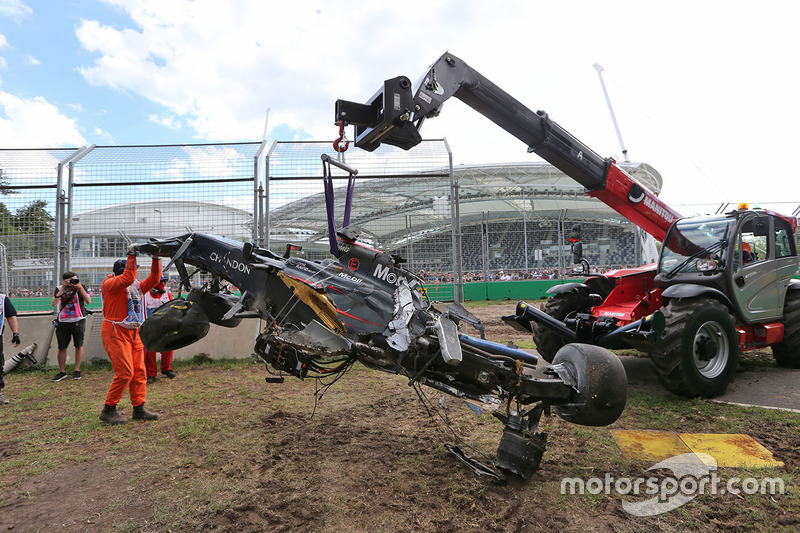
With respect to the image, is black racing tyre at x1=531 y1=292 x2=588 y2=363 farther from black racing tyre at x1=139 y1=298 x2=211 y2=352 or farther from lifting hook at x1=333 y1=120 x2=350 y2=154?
black racing tyre at x1=139 y1=298 x2=211 y2=352

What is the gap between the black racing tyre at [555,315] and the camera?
23.4 ft

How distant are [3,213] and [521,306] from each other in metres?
9.46

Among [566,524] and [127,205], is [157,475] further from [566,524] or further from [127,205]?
[127,205]

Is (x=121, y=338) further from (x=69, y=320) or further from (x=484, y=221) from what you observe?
(x=484, y=221)

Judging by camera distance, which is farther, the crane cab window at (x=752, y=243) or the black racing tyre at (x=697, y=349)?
the crane cab window at (x=752, y=243)

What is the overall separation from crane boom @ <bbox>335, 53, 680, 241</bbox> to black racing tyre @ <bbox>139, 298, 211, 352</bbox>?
2.42 metres

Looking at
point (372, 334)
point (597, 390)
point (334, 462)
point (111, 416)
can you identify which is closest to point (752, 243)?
point (597, 390)

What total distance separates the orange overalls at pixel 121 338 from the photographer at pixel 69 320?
2967mm

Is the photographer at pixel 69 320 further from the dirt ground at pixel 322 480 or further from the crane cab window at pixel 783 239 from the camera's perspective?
the crane cab window at pixel 783 239

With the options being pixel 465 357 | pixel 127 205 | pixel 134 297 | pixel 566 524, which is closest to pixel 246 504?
pixel 465 357

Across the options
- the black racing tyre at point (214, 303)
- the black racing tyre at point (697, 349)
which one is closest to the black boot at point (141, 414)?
the black racing tyre at point (214, 303)

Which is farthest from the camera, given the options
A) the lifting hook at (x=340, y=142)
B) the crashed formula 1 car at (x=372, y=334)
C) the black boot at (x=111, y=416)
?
the black boot at (x=111, y=416)

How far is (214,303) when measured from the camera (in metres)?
4.66

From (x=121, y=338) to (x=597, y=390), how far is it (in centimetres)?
499
